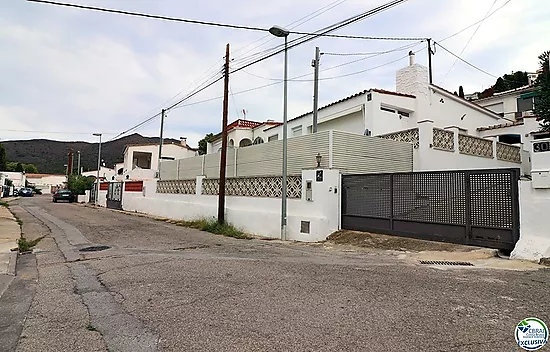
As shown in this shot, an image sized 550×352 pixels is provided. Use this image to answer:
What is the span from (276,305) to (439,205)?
656cm

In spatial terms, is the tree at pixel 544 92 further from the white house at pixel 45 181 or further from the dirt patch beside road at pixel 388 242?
the white house at pixel 45 181

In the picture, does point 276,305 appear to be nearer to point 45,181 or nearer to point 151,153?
point 151,153

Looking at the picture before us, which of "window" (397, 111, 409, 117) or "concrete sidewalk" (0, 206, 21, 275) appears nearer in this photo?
"concrete sidewalk" (0, 206, 21, 275)

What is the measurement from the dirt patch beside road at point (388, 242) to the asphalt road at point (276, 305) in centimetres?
152

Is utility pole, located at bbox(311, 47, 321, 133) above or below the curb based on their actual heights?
above

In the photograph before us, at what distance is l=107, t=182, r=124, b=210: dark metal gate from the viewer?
33.4m

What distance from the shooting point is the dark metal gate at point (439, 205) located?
8.42m

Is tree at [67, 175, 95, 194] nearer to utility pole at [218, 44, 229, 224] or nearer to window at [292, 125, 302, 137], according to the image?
window at [292, 125, 302, 137]

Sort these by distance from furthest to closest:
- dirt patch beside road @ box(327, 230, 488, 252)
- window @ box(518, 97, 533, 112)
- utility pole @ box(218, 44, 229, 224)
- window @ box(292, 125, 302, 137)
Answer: window @ box(518, 97, 533, 112)
window @ box(292, 125, 302, 137)
utility pole @ box(218, 44, 229, 224)
dirt patch beside road @ box(327, 230, 488, 252)

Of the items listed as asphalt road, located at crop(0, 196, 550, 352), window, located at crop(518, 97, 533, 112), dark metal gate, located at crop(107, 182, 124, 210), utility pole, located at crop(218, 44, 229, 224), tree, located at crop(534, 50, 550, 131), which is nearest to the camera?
A: asphalt road, located at crop(0, 196, 550, 352)

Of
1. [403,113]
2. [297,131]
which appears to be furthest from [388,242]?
[297,131]

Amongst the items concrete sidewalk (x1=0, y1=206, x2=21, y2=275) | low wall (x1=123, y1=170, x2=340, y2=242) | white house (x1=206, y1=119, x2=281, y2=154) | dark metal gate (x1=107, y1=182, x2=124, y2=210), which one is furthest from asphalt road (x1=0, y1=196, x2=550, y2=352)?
dark metal gate (x1=107, y1=182, x2=124, y2=210)

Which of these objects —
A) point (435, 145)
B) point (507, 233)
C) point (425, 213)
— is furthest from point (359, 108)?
point (507, 233)

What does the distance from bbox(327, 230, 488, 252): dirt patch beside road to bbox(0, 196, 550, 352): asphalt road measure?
1.52 metres
